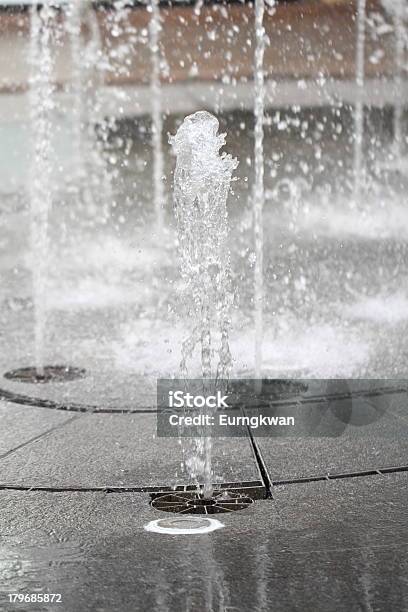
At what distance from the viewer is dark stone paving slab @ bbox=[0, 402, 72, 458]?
4801 millimetres

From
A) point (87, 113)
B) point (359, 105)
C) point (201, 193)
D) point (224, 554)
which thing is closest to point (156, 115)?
point (87, 113)

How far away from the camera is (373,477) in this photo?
4.26 metres

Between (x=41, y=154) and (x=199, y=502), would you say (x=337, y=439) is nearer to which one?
(x=199, y=502)

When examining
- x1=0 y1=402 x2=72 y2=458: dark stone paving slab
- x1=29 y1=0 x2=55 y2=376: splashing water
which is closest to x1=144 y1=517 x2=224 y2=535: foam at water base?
x1=0 y1=402 x2=72 y2=458: dark stone paving slab

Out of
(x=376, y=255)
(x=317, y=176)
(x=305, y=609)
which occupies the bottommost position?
(x=305, y=609)

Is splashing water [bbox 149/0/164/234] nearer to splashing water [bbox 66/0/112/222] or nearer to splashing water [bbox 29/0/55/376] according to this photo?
splashing water [bbox 66/0/112/222]

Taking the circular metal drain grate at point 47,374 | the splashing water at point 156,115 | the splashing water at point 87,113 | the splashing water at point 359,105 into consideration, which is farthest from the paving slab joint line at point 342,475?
the splashing water at point 359,105

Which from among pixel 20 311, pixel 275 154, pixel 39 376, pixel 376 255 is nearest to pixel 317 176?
pixel 275 154

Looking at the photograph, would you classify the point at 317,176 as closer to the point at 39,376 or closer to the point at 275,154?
the point at 275,154

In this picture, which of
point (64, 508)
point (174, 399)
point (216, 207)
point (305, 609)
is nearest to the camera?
point (305, 609)

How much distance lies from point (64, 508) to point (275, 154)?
12.7 meters

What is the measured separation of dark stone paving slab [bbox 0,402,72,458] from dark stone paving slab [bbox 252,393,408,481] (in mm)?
869

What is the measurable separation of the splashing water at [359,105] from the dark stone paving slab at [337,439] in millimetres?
8720

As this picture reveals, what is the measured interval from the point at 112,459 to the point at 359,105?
16609mm
